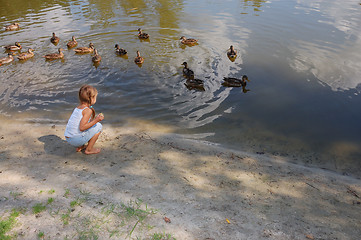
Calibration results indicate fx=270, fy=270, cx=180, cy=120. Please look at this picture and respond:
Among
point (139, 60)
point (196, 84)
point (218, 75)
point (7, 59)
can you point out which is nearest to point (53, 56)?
point (7, 59)

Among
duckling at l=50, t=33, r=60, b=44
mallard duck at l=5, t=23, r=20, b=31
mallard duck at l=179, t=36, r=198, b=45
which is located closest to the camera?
mallard duck at l=179, t=36, r=198, b=45

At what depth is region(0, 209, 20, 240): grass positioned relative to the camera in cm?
366

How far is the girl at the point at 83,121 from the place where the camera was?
5.73 metres

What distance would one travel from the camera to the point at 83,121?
18.9 ft

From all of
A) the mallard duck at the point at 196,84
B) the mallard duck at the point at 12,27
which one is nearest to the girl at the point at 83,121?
the mallard duck at the point at 196,84

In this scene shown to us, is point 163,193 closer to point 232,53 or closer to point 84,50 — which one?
point 232,53

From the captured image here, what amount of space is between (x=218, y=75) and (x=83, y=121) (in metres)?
6.65

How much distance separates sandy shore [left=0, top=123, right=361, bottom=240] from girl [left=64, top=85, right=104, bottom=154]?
45 cm

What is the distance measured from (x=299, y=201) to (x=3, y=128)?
7.82 metres

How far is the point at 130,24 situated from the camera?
16.8 metres

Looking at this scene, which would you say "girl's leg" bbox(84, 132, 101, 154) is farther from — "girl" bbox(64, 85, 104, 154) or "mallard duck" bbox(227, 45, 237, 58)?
"mallard duck" bbox(227, 45, 237, 58)

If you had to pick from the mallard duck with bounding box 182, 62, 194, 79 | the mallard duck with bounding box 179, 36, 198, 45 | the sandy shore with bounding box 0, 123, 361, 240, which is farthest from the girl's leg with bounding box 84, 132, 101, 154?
the mallard duck with bounding box 179, 36, 198, 45

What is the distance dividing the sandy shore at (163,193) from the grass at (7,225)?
52 millimetres

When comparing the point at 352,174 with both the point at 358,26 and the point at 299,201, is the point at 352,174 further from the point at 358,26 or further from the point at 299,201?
the point at 358,26
